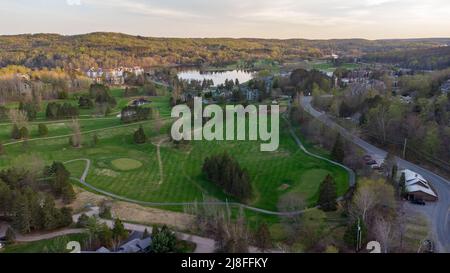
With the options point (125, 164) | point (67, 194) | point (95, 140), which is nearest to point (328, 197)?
point (67, 194)

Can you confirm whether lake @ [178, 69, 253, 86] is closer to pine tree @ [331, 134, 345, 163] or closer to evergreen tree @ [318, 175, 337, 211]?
pine tree @ [331, 134, 345, 163]

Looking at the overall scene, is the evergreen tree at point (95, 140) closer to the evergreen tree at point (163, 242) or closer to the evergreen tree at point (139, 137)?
the evergreen tree at point (139, 137)

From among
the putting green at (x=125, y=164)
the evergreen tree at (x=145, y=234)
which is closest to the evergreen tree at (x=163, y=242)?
the evergreen tree at (x=145, y=234)
